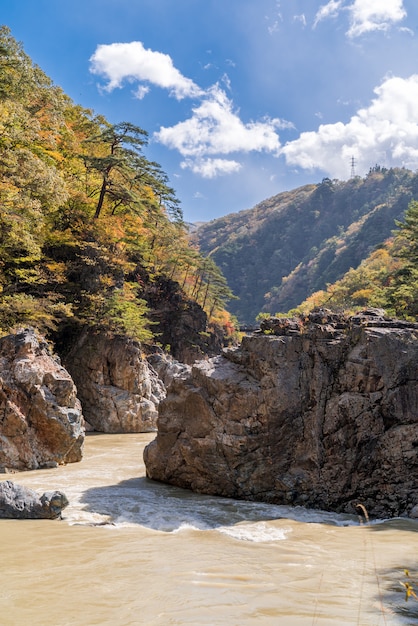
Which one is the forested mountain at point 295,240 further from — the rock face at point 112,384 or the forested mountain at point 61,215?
the rock face at point 112,384

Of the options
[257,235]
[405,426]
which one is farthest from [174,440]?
[257,235]

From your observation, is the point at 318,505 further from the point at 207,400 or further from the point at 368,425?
the point at 207,400

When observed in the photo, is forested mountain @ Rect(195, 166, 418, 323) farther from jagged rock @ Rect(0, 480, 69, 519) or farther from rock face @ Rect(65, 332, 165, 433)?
jagged rock @ Rect(0, 480, 69, 519)

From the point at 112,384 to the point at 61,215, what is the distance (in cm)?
856

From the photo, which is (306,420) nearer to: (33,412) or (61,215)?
(33,412)

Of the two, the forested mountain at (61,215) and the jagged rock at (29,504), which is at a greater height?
the forested mountain at (61,215)

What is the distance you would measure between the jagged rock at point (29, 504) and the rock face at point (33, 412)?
4.33 meters

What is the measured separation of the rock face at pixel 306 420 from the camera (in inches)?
341

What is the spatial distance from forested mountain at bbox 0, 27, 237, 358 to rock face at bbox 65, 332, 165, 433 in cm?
90

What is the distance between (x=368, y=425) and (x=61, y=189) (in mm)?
13325

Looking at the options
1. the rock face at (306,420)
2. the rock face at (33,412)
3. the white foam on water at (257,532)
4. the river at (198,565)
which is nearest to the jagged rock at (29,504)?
the river at (198,565)

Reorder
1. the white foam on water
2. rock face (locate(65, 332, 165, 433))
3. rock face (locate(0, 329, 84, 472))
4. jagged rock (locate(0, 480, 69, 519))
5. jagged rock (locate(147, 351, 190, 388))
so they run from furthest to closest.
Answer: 1. jagged rock (locate(147, 351, 190, 388))
2. rock face (locate(65, 332, 165, 433))
3. rock face (locate(0, 329, 84, 472))
4. jagged rock (locate(0, 480, 69, 519))
5. the white foam on water

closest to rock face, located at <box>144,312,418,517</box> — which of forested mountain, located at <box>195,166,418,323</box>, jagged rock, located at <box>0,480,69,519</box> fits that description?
jagged rock, located at <box>0,480,69,519</box>

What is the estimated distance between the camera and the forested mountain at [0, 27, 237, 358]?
15219mm
